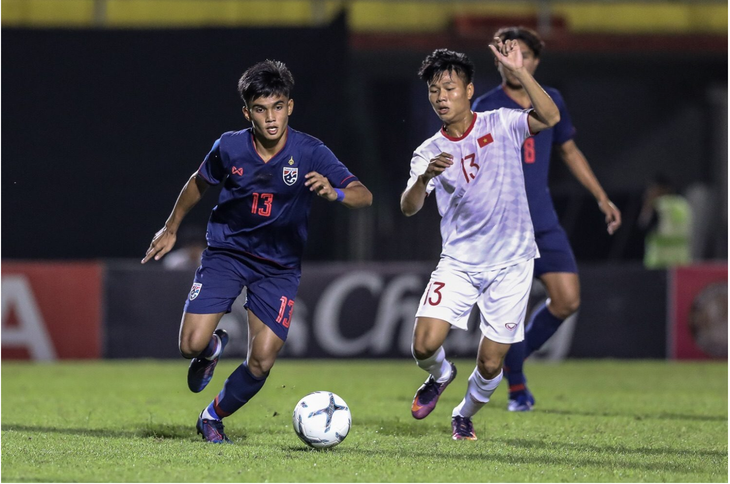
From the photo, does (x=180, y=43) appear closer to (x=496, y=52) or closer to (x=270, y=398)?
(x=270, y=398)

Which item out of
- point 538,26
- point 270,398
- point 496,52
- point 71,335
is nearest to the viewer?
point 496,52

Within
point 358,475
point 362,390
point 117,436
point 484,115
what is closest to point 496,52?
point 484,115

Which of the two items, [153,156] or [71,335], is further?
[153,156]

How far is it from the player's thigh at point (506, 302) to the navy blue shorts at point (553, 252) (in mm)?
1152

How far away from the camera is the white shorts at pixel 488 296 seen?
569 centimetres

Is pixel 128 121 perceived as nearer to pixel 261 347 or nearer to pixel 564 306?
pixel 564 306

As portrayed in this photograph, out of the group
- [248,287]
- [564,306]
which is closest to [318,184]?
[248,287]

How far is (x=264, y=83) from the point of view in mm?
5488

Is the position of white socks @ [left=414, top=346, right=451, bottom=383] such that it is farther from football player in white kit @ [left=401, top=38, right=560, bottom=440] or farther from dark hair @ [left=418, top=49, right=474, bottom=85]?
dark hair @ [left=418, top=49, right=474, bottom=85]

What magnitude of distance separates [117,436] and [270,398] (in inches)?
96.1

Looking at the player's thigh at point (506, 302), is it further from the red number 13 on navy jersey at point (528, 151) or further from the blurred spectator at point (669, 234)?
the blurred spectator at point (669, 234)

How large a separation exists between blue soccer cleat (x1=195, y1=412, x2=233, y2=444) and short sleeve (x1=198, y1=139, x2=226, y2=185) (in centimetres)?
126

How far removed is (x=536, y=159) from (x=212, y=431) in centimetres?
270

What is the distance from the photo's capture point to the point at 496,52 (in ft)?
17.9
